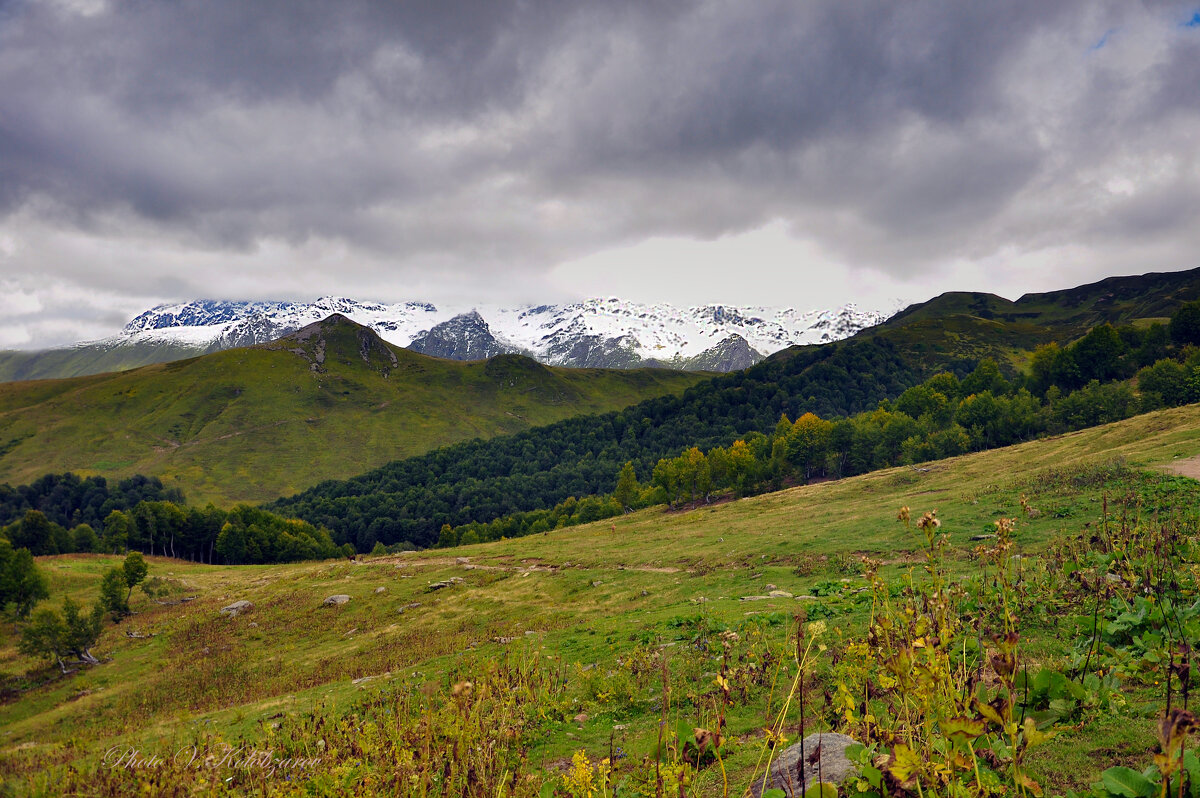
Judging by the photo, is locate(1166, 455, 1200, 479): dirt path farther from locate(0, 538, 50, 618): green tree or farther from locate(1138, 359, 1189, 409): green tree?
locate(0, 538, 50, 618): green tree

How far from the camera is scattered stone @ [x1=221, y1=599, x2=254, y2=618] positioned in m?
43.1

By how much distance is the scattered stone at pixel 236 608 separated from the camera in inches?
1695

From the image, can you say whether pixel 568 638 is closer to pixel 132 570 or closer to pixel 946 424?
pixel 132 570

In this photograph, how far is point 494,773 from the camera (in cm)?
698

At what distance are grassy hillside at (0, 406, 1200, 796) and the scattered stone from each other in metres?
Answer: 0.71

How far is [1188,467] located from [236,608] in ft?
201

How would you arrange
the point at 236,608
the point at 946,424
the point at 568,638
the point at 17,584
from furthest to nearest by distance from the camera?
the point at 946,424 → the point at 17,584 → the point at 236,608 → the point at 568,638

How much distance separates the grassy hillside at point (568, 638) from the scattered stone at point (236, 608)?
71 centimetres

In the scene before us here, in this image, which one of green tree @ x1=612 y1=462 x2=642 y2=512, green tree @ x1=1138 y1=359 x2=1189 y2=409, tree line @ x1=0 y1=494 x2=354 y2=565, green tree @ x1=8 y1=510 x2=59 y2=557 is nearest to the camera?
green tree @ x1=1138 y1=359 x2=1189 y2=409

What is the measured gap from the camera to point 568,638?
20.3 m

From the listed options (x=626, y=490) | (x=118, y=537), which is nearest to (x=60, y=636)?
(x=118, y=537)

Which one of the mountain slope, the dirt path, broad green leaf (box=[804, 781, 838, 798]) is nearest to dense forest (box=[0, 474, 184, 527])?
the mountain slope

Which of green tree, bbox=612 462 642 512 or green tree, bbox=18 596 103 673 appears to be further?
green tree, bbox=612 462 642 512

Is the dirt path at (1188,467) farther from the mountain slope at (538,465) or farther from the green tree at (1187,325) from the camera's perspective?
the mountain slope at (538,465)
